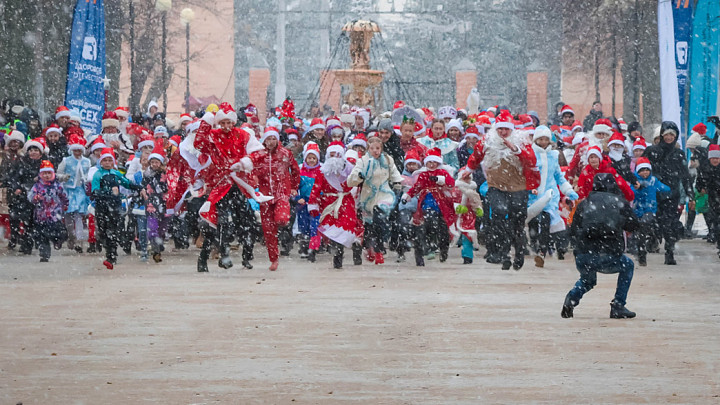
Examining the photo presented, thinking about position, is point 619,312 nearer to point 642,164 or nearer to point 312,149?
point 642,164

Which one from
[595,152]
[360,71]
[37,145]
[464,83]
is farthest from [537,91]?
[595,152]

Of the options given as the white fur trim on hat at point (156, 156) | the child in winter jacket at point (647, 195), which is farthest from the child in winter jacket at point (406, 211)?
the white fur trim on hat at point (156, 156)

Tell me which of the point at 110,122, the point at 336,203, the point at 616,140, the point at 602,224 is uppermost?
the point at 110,122

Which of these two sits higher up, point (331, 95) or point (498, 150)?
point (331, 95)

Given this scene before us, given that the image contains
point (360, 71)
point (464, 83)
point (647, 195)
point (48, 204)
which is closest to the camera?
point (647, 195)

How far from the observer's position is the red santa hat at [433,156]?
17906mm

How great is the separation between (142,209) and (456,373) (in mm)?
10471

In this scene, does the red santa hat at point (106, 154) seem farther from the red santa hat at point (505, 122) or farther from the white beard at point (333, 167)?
the red santa hat at point (505, 122)

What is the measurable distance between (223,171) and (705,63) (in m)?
9.93

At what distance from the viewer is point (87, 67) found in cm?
2231

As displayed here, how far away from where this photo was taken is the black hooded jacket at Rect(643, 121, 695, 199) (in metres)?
19.5

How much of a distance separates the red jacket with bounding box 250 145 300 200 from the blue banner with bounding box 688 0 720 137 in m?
8.38

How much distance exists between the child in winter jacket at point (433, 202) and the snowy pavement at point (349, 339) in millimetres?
1596

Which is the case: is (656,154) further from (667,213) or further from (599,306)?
(599,306)
